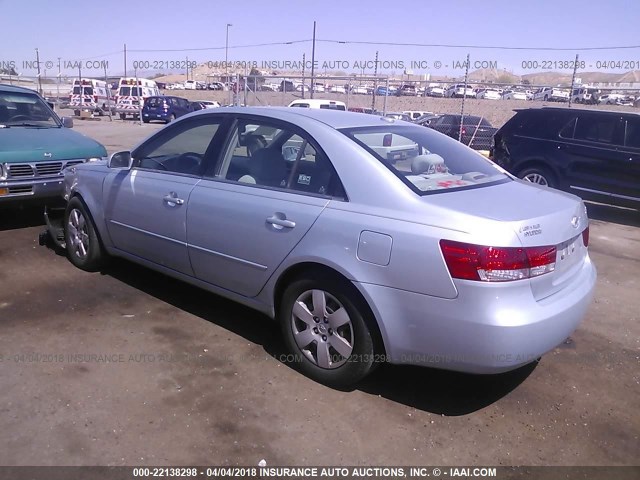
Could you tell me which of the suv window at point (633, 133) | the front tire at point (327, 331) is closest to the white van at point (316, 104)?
the suv window at point (633, 133)

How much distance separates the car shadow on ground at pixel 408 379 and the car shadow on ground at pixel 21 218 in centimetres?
340

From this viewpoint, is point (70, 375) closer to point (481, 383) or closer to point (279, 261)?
point (279, 261)

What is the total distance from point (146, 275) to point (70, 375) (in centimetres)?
190

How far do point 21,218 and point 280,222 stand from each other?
5482mm

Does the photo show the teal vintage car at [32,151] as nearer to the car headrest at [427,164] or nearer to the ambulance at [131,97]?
the car headrest at [427,164]

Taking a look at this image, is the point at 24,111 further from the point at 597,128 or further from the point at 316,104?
the point at 316,104

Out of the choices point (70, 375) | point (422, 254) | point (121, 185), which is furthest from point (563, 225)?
point (121, 185)

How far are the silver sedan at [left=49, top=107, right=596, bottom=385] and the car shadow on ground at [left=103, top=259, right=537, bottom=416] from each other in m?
0.35

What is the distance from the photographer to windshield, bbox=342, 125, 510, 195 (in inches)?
133

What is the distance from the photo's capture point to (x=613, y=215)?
9.56 m

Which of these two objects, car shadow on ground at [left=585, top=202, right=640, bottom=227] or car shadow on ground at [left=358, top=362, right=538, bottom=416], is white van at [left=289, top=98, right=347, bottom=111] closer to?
car shadow on ground at [left=585, top=202, right=640, bottom=227]

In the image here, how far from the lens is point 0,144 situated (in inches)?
253

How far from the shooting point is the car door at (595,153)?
878cm

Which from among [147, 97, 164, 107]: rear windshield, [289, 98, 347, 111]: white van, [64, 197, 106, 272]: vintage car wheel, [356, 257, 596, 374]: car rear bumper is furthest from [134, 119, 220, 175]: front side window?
[147, 97, 164, 107]: rear windshield
